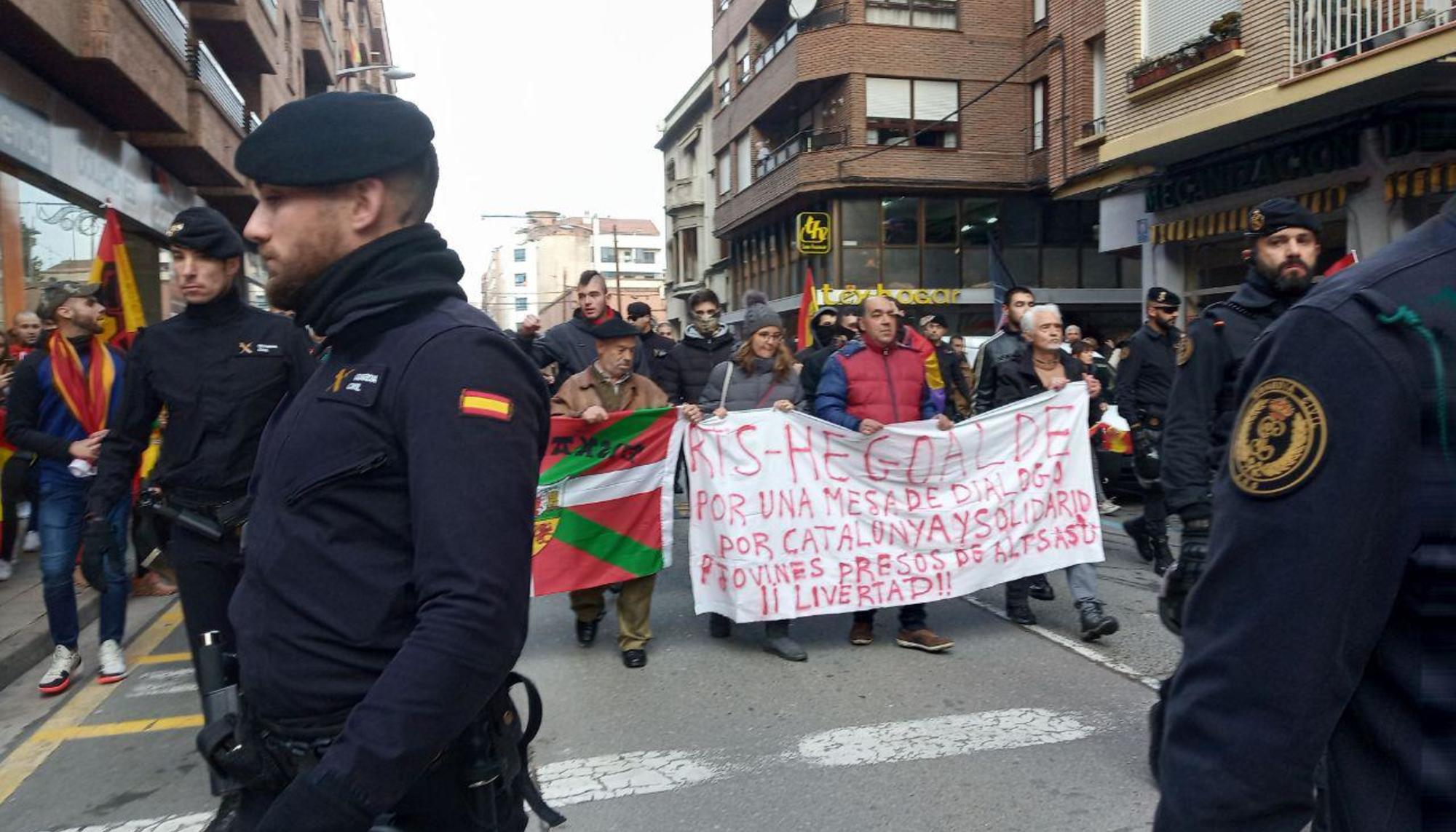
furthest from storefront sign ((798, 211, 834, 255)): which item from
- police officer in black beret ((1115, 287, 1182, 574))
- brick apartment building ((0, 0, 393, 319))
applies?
police officer in black beret ((1115, 287, 1182, 574))

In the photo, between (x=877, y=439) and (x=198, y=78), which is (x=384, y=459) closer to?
(x=877, y=439)

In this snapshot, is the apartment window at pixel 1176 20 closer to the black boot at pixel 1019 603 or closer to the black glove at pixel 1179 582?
the black boot at pixel 1019 603

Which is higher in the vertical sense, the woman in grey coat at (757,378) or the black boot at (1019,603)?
the woman in grey coat at (757,378)

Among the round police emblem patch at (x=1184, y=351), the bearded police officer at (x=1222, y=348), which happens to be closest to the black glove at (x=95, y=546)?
the bearded police officer at (x=1222, y=348)

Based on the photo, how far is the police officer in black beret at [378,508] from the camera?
1.48 metres

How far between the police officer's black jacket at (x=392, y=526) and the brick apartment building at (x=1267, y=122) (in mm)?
10458

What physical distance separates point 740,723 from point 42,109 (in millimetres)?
11073

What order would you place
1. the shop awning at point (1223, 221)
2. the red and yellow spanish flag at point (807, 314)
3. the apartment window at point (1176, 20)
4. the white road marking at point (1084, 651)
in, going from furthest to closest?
1. the apartment window at point (1176, 20)
2. the shop awning at point (1223, 221)
3. the red and yellow spanish flag at point (807, 314)
4. the white road marking at point (1084, 651)

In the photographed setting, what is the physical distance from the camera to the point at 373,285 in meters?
1.71

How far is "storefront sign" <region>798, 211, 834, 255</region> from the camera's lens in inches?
1083

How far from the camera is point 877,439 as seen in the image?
6.18 meters

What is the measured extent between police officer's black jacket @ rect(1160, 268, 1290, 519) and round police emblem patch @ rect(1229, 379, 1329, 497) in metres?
3.19


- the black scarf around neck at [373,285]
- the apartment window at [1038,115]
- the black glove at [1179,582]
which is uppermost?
the apartment window at [1038,115]

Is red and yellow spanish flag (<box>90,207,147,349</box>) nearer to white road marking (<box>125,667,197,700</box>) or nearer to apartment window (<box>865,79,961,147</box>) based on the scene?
white road marking (<box>125,667,197,700</box>)
